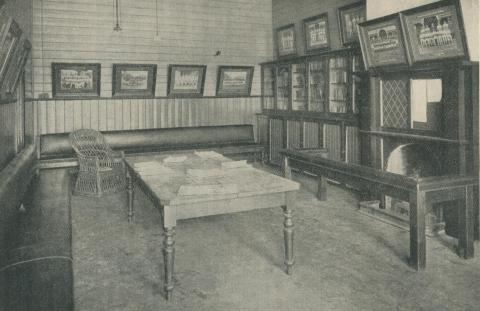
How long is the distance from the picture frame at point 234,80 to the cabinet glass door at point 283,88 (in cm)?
90

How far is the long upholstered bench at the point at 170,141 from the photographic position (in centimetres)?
792

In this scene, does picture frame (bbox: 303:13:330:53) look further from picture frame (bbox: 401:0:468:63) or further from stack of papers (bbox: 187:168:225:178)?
stack of papers (bbox: 187:168:225:178)

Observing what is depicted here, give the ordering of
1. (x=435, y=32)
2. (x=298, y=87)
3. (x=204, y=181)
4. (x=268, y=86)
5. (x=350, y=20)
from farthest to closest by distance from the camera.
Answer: (x=268, y=86) < (x=298, y=87) < (x=350, y=20) < (x=435, y=32) < (x=204, y=181)

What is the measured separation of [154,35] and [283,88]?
2.93m

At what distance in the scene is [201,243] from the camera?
4656mm

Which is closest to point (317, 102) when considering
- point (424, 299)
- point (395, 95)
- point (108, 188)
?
point (395, 95)

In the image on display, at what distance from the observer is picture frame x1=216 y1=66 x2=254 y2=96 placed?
9.54 metres

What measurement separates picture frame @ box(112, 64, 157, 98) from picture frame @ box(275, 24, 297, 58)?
9.38 ft

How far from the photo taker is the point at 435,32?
4.56 metres

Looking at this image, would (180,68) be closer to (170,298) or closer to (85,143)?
(85,143)

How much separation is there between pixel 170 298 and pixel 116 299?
433mm

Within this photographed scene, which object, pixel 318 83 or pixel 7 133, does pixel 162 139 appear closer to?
pixel 318 83

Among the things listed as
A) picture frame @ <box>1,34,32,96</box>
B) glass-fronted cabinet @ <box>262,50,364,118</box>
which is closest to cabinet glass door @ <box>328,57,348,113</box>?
glass-fronted cabinet @ <box>262,50,364,118</box>

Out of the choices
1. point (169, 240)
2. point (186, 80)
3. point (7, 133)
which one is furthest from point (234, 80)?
point (169, 240)
